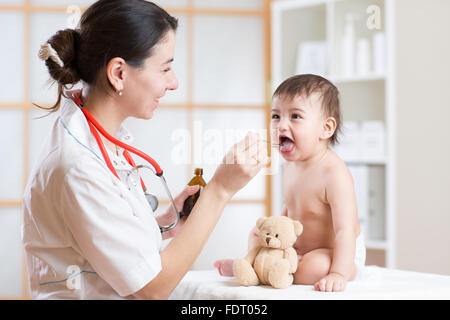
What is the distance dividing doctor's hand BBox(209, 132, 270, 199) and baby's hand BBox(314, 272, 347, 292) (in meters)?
0.25

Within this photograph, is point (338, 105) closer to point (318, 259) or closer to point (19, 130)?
point (318, 259)

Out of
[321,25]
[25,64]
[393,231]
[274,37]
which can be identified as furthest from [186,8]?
[393,231]

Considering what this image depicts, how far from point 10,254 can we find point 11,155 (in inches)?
20.7

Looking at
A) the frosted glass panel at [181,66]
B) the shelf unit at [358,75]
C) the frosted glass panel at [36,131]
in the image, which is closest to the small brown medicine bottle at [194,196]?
the shelf unit at [358,75]

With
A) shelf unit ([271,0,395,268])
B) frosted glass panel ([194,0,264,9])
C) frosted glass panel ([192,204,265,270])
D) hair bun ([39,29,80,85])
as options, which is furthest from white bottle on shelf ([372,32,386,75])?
hair bun ([39,29,80,85])

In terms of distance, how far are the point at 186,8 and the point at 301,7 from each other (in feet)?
2.05

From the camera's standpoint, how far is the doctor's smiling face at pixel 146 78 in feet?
3.32

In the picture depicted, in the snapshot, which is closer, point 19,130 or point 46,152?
point 46,152

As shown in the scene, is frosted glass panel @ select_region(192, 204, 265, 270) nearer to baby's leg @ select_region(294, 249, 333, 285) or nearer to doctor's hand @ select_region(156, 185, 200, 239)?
doctor's hand @ select_region(156, 185, 200, 239)

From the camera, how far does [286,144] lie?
1210 mm

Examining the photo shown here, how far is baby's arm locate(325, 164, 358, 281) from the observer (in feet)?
3.62

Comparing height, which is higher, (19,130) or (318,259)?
(19,130)

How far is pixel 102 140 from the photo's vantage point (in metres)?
1.08

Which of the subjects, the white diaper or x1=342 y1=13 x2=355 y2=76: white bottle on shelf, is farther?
x1=342 y1=13 x2=355 y2=76: white bottle on shelf
